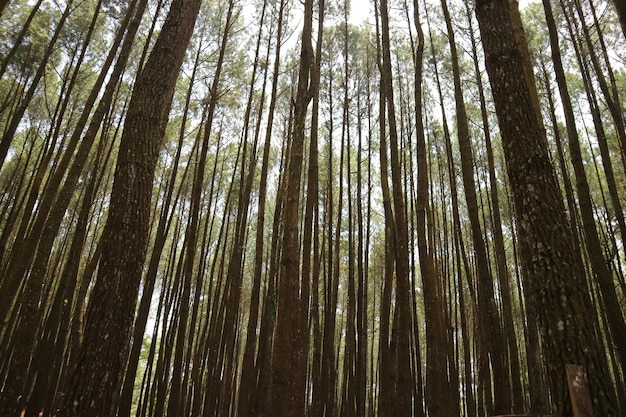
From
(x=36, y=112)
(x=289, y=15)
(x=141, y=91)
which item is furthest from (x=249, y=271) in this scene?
(x=141, y=91)

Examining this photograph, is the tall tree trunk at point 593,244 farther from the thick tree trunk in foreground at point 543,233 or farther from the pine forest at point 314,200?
the thick tree trunk in foreground at point 543,233

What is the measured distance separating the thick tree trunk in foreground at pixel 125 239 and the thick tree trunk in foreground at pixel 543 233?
2.24 meters

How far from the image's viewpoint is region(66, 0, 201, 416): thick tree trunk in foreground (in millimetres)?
2342

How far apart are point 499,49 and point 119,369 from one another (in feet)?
9.89

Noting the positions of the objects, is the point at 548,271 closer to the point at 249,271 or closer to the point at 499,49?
the point at 499,49

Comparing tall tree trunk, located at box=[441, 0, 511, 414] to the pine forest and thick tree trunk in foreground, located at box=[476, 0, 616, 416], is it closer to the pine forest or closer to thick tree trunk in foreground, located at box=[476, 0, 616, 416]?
the pine forest

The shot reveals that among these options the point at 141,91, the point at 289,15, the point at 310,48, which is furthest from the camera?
the point at 289,15

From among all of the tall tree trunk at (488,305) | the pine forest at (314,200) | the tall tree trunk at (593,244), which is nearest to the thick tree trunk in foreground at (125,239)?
the pine forest at (314,200)

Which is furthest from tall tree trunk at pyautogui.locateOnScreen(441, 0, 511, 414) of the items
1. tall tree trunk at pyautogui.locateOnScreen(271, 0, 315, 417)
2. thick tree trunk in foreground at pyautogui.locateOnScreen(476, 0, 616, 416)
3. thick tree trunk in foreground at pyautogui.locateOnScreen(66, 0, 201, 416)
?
thick tree trunk in foreground at pyautogui.locateOnScreen(66, 0, 201, 416)

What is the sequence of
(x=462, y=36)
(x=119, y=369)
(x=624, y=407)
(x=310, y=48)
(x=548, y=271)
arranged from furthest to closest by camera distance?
(x=462, y=36)
(x=624, y=407)
(x=310, y=48)
(x=119, y=369)
(x=548, y=271)

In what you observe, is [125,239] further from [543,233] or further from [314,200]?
[314,200]

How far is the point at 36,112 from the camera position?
31.4 feet

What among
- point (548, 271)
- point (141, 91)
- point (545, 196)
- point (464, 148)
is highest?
point (464, 148)

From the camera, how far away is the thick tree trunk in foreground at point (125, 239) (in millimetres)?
2342
